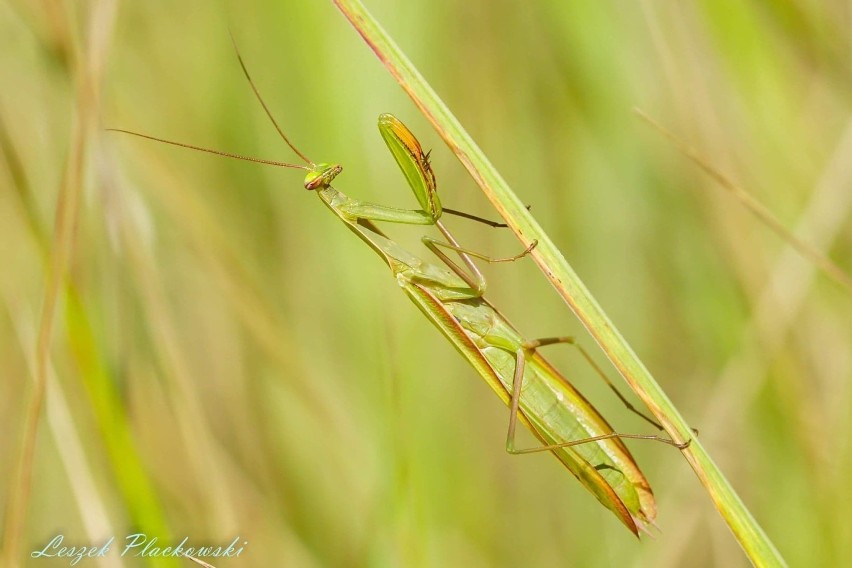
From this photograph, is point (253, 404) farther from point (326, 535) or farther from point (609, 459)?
point (609, 459)

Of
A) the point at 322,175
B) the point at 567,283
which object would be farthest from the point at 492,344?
the point at 322,175

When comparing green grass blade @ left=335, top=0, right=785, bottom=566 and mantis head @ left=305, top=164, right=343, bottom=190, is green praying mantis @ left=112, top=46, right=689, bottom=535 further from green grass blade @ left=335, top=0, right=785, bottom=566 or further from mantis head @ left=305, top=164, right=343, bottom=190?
green grass blade @ left=335, top=0, right=785, bottom=566

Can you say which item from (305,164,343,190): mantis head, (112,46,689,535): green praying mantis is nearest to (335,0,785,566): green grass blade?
(112,46,689,535): green praying mantis

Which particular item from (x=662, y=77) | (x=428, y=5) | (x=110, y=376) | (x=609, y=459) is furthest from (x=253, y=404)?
(x=662, y=77)

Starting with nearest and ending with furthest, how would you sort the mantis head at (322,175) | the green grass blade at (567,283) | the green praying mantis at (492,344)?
the green grass blade at (567,283) < the green praying mantis at (492,344) < the mantis head at (322,175)

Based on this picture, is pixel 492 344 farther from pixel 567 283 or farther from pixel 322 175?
pixel 322 175

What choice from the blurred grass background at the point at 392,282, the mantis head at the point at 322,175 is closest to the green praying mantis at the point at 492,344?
the mantis head at the point at 322,175

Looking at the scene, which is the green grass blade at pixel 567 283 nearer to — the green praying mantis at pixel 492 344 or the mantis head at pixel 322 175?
the green praying mantis at pixel 492 344
